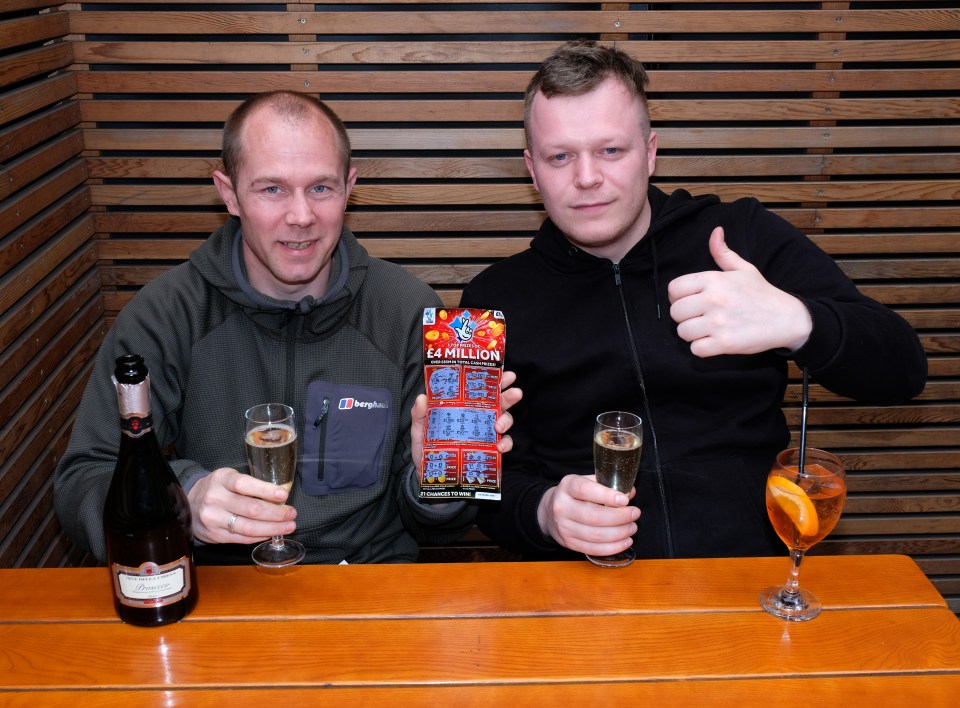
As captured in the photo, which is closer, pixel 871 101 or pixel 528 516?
pixel 528 516

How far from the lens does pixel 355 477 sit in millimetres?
2150

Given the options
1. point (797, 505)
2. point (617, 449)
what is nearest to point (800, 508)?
point (797, 505)

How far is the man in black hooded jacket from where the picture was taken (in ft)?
6.83

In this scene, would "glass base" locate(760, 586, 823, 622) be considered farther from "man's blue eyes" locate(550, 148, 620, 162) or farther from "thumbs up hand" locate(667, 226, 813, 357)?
"man's blue eyes" locate(550, 148, 620, 162)

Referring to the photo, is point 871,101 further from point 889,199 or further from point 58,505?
point 58,505

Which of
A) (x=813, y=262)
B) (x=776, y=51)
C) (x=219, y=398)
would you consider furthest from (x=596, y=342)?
(x=776, y=51)

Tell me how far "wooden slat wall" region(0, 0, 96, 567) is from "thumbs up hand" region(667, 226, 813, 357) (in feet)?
6.17

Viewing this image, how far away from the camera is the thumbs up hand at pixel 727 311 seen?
1576 mm

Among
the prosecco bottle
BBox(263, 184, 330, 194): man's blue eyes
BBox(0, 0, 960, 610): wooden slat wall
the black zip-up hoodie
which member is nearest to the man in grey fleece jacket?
BBox(263, 184, 330, 194): man's blue eyes

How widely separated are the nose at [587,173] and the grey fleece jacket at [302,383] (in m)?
0.54

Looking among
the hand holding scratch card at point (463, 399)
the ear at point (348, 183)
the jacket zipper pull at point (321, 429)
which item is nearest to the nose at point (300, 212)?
the ear at point (348, 183)

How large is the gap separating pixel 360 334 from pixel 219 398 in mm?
368

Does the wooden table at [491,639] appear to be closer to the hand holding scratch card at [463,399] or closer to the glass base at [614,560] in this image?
the glass base at [614,560]

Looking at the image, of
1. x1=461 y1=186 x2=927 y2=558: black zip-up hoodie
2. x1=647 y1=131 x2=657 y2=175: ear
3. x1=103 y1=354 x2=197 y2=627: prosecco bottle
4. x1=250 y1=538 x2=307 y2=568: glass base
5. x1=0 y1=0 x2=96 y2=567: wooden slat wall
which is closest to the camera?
x1=103 y1=354 x2=197 y2=627: prosecco bottle
